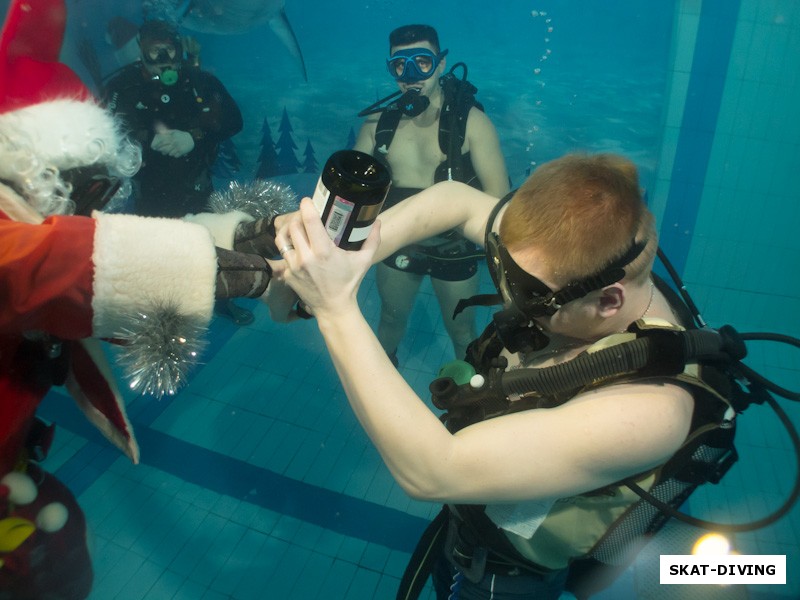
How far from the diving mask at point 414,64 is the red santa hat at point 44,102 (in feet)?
9.95

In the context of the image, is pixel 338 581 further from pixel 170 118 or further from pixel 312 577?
pixel 170 118

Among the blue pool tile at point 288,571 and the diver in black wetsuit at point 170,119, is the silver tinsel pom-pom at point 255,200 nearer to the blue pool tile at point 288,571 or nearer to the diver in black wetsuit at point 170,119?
the blue pool tile at point 288,571

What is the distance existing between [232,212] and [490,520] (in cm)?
154

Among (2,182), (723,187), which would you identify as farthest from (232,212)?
(723,187)

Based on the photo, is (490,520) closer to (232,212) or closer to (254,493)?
(232,212)

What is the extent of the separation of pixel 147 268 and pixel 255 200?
96 cm

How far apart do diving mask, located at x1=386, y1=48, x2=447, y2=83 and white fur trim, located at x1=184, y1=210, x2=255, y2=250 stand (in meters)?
2.79

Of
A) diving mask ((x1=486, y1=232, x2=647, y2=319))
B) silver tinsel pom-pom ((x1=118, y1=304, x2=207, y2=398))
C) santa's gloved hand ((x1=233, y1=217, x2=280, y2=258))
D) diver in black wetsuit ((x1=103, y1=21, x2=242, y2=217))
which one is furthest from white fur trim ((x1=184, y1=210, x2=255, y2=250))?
diver in black wetsuit ((x1=103, y1=21, x2=242, y2=217))

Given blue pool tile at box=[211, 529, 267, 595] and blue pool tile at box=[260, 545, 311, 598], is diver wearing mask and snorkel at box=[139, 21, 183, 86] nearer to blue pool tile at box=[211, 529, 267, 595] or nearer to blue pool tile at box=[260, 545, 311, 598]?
blue pool tile at box=[211, 529, 267, 595]

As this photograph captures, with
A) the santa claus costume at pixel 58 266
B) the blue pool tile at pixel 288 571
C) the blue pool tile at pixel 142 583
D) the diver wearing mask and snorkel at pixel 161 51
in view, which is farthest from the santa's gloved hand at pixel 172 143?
the blue pool tile at pixel 288 571

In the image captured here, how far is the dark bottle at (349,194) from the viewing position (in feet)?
3.49

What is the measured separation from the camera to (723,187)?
5.32 meters

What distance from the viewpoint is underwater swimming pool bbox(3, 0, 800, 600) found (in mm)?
3350

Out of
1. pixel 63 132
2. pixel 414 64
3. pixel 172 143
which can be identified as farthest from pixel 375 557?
pixel 172 143
